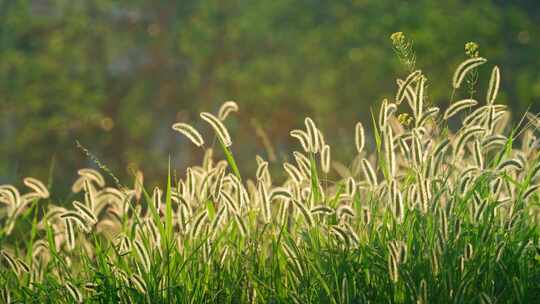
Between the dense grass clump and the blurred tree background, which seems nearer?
the dense grass clump

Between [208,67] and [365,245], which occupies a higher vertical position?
[208,67]

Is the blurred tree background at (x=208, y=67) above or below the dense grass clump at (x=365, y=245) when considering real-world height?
above

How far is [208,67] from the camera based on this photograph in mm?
7711

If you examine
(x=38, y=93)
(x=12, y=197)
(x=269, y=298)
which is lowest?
(x=269, y=298)

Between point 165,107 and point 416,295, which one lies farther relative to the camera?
point 165,107

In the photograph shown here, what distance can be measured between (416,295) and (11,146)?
5960 mm

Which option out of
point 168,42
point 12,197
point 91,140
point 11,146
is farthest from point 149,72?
point 12,197

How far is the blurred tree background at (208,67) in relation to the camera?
7.16 m

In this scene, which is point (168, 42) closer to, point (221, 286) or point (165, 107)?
point (165, 107)

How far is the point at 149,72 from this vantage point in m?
7.90

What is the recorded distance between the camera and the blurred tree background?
7.16 m

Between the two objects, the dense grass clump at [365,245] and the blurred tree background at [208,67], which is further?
the blurred tree background at [208,67]

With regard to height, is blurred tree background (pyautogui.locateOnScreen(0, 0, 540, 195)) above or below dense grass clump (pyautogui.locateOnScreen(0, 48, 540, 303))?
above

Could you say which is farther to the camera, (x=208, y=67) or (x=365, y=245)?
(x=208, y=67)
